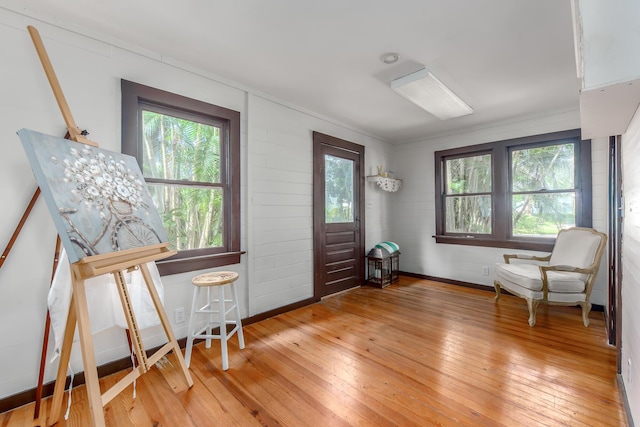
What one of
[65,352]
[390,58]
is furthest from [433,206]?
[65,352]

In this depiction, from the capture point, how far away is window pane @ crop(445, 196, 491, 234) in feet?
13.3

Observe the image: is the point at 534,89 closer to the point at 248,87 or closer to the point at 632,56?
the point at 632,56

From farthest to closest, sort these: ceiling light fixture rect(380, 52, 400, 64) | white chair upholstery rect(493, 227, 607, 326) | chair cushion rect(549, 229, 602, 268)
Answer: chair cushion rect(549, 229, 602, 268), white chair upholstery rect(493, 227, 607, 326), ceiling light fixture rect(380, 52, 400, 64)

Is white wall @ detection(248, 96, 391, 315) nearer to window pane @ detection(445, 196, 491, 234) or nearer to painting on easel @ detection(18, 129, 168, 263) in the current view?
painting on easel @ detection(18, 129, 168, 263)

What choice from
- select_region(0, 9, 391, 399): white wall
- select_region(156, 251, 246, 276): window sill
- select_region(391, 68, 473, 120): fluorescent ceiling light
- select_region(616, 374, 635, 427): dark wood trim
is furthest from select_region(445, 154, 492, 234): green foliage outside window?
select_region(156, 251, 246, 276): window sill

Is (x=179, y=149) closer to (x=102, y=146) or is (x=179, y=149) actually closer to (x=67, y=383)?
(x=102, y=146)

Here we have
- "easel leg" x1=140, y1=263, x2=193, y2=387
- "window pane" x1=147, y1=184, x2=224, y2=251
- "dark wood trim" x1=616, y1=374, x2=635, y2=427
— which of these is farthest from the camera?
"window pane" x1=147, y1=184, x2=224, y2=251

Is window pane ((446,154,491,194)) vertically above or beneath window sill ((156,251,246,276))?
above

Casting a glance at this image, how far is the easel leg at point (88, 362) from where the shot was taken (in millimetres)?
1190

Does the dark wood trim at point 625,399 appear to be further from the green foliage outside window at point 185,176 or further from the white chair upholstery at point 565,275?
the green foliage outside window at point 185,176

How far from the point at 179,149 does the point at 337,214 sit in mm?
2231

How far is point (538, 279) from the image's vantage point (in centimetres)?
279

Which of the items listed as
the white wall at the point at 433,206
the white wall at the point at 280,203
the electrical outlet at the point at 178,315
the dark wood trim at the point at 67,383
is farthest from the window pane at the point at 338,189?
the electrical outlet at the point at 178,315

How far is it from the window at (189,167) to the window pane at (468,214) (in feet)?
11.3
